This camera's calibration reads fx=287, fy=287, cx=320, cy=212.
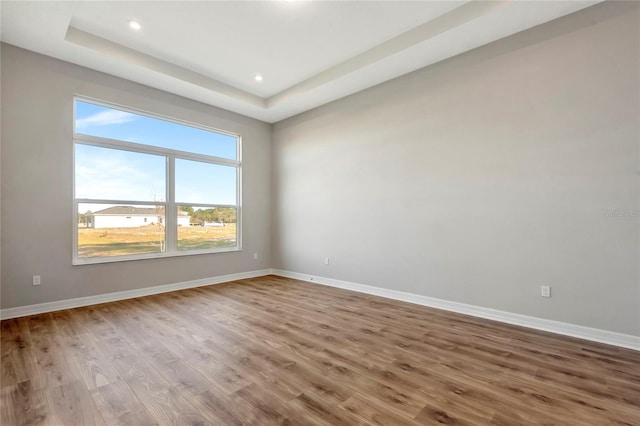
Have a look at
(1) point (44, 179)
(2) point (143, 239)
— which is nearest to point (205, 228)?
(2) point (143, 239)

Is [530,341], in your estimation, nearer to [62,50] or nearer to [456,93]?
[456,93]

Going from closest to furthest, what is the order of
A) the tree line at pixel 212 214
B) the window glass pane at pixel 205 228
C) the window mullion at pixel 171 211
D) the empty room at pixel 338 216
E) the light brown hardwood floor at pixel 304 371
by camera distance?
the light brown hardwood floor at pixel 304 371 → the empty room at pixel 338 216 → the window mullion at pixel 171 211 → the window glass pane at pixel 205 228 → the tree line at pixel 212 214

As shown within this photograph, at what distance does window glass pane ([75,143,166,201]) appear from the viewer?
3838 mm

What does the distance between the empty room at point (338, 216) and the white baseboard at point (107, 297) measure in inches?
0.9

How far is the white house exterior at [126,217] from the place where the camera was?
399 centimetres

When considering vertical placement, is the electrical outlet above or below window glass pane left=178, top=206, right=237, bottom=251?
below

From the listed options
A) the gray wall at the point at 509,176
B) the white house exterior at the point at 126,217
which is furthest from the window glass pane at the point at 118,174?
the gray wall at the point at 509,176

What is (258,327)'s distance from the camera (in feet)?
9.71

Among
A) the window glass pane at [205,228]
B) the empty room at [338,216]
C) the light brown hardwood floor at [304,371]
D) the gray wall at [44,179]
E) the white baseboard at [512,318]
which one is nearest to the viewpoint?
the light brown hardwood floor at [304,371]

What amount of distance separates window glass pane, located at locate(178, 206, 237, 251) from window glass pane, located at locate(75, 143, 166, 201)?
528 mm

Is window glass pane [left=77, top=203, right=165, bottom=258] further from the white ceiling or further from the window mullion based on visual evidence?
the white ceiling

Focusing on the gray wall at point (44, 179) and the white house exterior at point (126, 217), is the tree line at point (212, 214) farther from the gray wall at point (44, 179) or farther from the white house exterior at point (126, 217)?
the gray wall at point (44, 179)

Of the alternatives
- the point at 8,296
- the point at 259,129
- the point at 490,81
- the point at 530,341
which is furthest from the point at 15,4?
the point at 530,341

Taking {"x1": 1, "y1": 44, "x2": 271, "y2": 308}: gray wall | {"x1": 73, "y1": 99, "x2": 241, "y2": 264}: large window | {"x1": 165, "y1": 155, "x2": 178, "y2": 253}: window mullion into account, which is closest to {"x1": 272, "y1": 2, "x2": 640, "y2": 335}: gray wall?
{"x1": 73, "y1": 99, "x2": 241, "y2": 264}: large window
